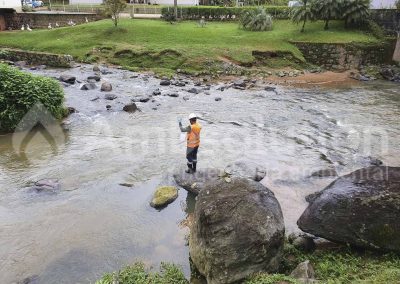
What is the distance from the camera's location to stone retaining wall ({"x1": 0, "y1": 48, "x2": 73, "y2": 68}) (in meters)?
33.9

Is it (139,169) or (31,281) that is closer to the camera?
(31,281)

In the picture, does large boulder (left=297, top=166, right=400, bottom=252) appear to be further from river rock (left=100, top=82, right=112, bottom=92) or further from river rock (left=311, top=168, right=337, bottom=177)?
river rock (left=100, top=82, right=112, bottom=92)

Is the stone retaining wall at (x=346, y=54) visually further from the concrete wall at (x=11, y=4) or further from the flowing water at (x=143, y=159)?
the concrete wall at (x=11, y=4)

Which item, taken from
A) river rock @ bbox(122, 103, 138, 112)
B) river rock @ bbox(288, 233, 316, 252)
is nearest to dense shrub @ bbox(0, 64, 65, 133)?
river rock @ bbox(122, 103, 138, 112)

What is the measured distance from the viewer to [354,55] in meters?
35.8

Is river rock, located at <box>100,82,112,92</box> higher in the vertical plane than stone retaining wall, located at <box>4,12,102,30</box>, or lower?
lower

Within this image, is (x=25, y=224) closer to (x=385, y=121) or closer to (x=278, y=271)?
(x=278, y=271)

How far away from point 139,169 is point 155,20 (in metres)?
36.3

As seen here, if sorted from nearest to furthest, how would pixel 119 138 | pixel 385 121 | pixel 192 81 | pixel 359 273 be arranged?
pixel 359 273
pixel 119 138
pixel 385 121
pixel 192 81

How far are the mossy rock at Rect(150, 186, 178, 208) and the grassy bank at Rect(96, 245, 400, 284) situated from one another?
122 inches

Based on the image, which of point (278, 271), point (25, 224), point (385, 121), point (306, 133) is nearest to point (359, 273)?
point (278, 271)

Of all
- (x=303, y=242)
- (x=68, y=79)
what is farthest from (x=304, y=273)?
(x=68, y=79)

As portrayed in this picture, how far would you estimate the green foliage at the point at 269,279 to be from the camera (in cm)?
755

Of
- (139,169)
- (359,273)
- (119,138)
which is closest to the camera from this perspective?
(359,273)
